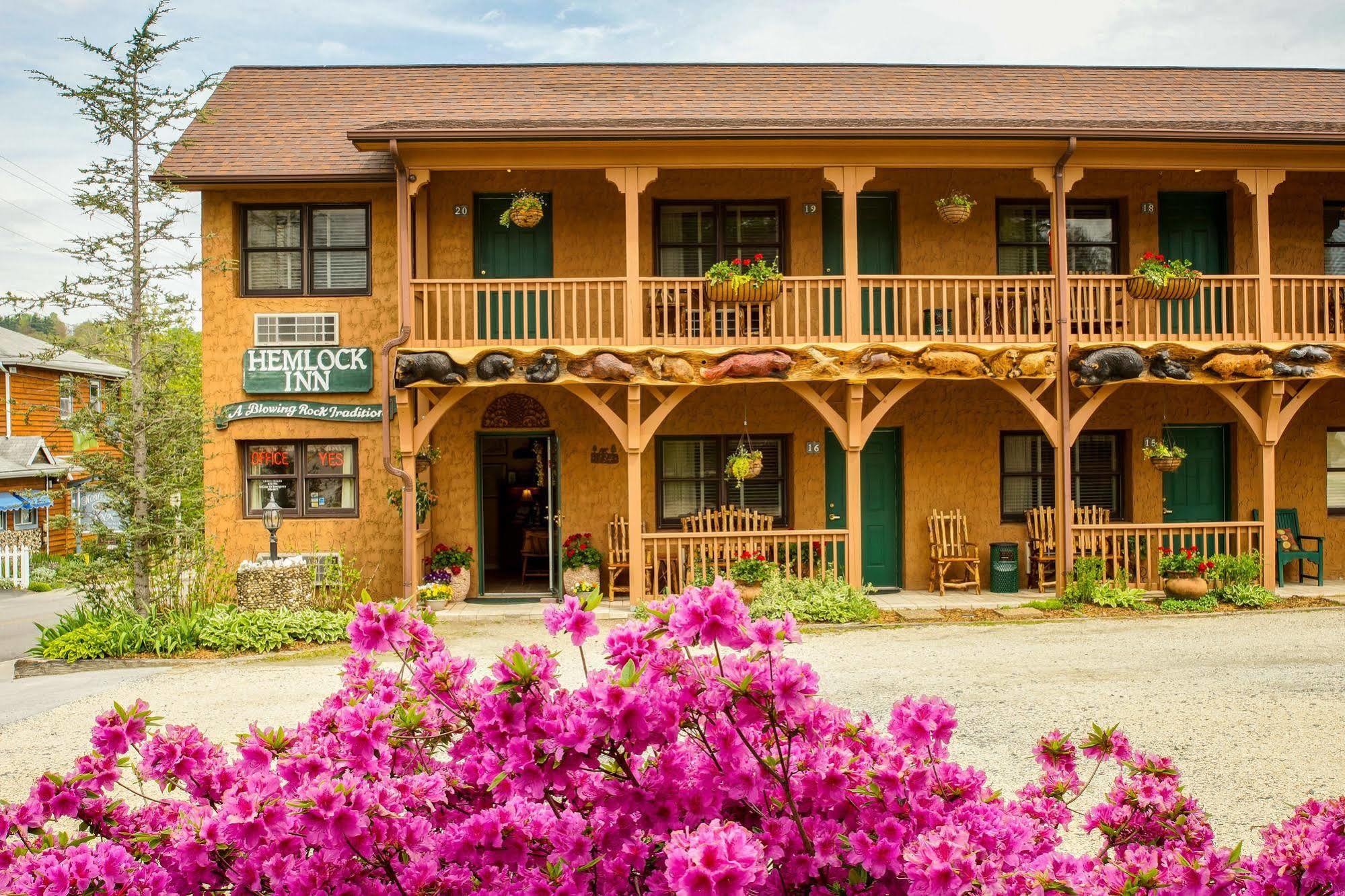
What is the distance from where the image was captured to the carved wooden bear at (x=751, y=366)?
12.5 m

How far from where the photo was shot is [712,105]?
51.3 feet

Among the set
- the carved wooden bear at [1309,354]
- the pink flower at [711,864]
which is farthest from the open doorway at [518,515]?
the pink flower at [711,864]

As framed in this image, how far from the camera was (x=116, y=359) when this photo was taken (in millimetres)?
11062

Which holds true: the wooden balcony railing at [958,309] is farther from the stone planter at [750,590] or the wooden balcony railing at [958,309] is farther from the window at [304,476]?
the window at [304,476]

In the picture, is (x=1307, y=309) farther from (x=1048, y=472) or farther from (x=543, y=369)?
(x=543, y=369)

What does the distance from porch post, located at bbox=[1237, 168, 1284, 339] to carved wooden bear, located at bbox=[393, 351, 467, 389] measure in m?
10.9

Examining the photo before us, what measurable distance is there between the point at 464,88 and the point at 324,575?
29.8 ft

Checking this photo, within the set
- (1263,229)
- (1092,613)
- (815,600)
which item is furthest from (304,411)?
(1263,229)

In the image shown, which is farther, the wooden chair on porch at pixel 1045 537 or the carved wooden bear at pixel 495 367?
the wooden chair on porch at pixel 1045 537

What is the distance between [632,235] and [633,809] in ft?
36.8

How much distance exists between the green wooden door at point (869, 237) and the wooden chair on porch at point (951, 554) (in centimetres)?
303

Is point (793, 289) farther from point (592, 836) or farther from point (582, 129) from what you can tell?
point (592, 836)

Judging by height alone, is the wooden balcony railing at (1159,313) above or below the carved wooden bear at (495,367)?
above

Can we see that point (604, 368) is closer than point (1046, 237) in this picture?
Yes
